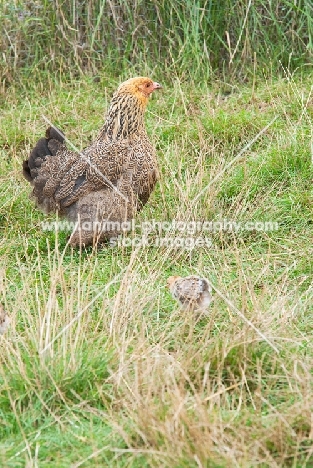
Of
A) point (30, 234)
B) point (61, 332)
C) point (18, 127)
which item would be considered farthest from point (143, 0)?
point (61, 332)

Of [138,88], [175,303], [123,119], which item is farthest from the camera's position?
[138,88]

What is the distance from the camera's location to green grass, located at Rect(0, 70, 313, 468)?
3658 mm

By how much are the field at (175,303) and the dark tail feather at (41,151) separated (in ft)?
1.34

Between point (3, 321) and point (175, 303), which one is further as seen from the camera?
point (175, 303)

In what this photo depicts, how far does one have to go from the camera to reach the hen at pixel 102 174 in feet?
19.6

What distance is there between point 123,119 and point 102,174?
50 cm

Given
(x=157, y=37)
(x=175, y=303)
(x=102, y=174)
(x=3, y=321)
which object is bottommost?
(x=175, y=303)

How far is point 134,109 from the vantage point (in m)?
6.27

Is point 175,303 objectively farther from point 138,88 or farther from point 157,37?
point 157,37

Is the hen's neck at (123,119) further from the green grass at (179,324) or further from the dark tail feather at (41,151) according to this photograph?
the green grass at (179,324)

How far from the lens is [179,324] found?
479 cm

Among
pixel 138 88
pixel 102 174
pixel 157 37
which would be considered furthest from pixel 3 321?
pixel 157 37

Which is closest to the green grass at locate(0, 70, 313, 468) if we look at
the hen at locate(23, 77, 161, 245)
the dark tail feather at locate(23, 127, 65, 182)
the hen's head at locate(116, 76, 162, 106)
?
the hen at locate(23, 77, 161, 245)

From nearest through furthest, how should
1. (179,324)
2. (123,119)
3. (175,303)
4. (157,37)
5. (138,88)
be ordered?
(179,324) < (175,303) < (123,119) < (138,88) < (157,37)
